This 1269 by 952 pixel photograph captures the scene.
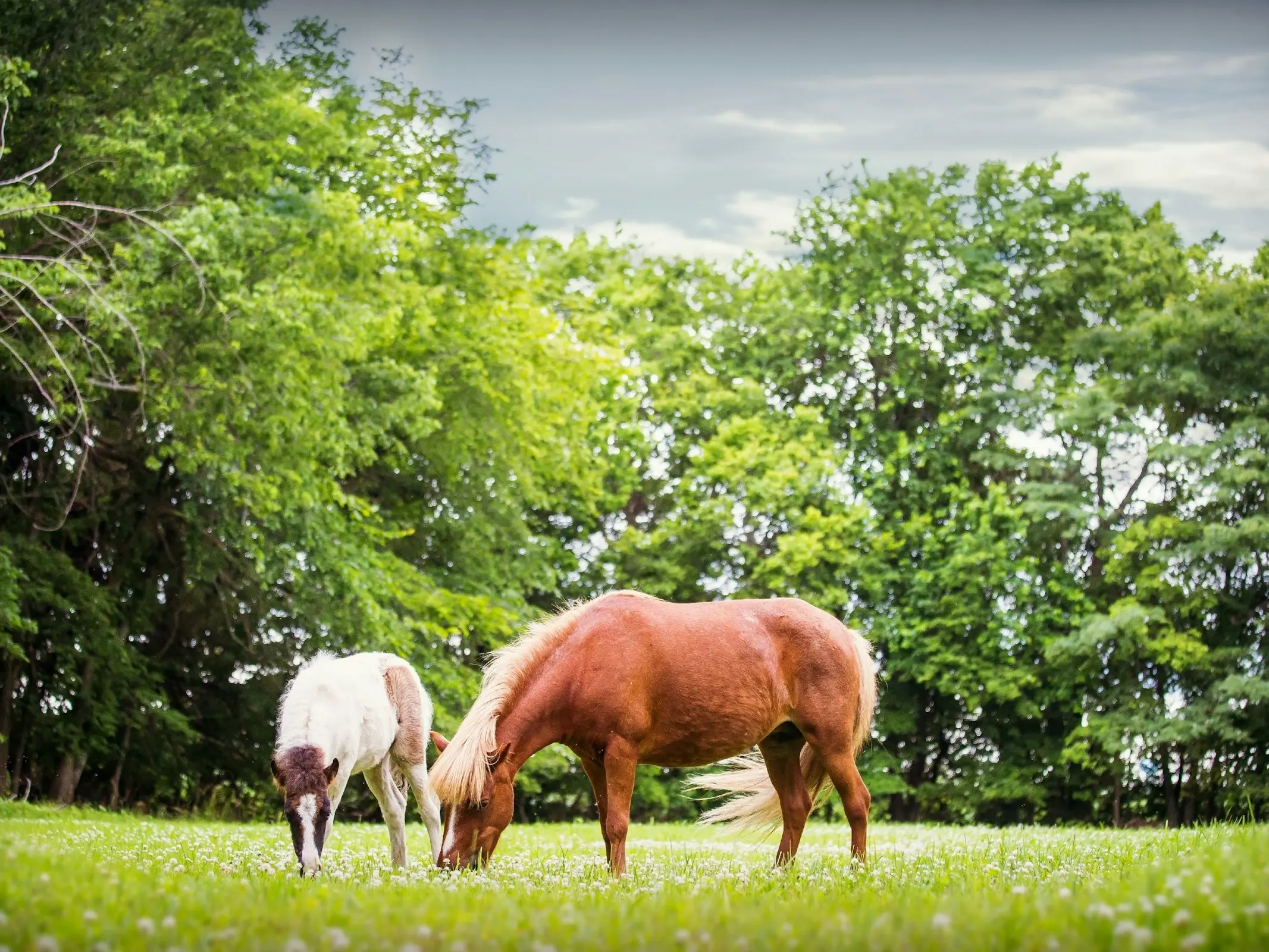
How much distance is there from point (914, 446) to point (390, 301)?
15.6 metres

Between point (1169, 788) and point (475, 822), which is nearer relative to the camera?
point (475, 822)

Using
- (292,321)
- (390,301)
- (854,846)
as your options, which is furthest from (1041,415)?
(854,846)

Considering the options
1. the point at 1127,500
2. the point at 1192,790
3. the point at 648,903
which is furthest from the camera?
the point at 1127,500

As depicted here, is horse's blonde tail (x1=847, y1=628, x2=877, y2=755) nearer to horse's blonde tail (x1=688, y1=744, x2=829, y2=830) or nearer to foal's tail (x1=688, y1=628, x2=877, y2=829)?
foal's tail (x1=688, y1=628, x2=877, y2=829)

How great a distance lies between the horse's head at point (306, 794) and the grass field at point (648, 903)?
241mm

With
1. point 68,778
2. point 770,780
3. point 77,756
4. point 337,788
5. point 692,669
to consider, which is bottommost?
point 68,778

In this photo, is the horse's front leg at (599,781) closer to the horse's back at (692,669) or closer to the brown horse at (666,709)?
the brown horse at (666,709)

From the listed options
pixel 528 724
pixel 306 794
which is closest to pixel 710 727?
pixel 528 724

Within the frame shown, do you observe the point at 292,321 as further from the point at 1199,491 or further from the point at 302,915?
the point at 1199,491

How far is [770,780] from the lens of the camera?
1066cm

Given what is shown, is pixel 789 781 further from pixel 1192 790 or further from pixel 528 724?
pixel 1192 790

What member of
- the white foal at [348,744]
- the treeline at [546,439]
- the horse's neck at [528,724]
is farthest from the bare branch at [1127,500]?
the horse's neck at [528,724]

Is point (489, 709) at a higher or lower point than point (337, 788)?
higher

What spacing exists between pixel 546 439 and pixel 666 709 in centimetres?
1896
